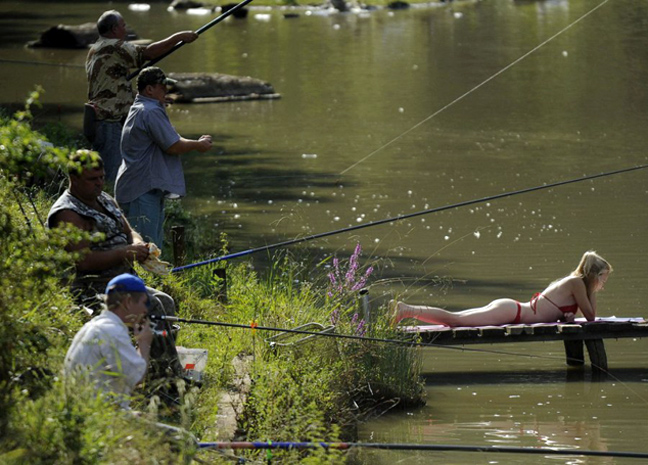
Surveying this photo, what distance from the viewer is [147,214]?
8438 mm

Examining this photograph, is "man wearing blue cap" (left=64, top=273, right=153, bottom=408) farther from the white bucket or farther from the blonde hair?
the blonde hair

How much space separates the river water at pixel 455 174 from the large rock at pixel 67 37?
2.24 ft

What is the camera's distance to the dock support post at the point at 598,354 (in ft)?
29.0

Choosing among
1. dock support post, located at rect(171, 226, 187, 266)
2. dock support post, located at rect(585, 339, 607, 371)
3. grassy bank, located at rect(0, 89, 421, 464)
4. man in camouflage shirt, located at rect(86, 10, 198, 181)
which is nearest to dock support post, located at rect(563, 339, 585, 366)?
dock support post, located at rect(585, 339, 607, 371)

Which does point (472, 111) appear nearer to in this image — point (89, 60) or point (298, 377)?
point (89, 60)

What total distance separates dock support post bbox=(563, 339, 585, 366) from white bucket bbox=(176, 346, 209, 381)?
10.6 ft

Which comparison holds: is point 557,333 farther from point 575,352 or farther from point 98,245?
point 98,245

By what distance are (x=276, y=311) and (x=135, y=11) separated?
39.5m

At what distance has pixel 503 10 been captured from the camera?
44.9m

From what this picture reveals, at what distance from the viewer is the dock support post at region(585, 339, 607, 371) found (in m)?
8.84

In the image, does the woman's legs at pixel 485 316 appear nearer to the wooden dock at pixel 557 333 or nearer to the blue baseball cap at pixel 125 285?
the wooden dock at pixel 557 333

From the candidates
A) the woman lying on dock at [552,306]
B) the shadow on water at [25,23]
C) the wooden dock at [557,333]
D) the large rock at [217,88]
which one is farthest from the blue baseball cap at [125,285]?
the shadow on water at [25,23]

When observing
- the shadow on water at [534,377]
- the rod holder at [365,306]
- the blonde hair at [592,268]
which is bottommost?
the shadow on water at [534,377]

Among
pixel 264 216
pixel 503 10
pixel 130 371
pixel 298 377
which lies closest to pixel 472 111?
pixel 264 216
